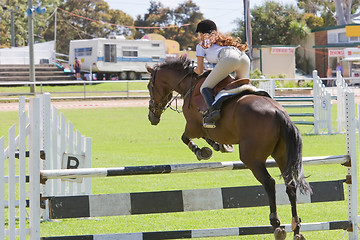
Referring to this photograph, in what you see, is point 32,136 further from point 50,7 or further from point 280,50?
point 50,7

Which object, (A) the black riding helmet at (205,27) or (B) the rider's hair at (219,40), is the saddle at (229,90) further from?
(A) the black riding helmet at (205,27)

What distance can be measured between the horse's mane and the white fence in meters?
1.48

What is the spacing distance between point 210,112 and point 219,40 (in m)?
0.96

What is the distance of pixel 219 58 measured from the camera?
7.06 m

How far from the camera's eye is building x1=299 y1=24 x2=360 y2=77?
53150 mm

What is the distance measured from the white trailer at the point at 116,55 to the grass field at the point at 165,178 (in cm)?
2400

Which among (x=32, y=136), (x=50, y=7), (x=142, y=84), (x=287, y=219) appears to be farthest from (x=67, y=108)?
(x=50, y=7)

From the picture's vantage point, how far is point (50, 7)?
250 ft

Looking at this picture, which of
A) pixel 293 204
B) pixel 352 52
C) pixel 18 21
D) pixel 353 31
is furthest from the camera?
pixel 18 21

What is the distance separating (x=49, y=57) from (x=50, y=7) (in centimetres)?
2380

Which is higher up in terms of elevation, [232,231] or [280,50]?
[280,50]

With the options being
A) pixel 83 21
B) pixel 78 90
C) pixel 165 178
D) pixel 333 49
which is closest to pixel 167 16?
pixel 83 21

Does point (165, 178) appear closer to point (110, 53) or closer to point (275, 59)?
point (110, 53)

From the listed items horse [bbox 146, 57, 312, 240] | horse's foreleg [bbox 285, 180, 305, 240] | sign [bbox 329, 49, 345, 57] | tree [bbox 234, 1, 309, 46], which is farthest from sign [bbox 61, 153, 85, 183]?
tree [bbox 234, 1, 309, 46]
